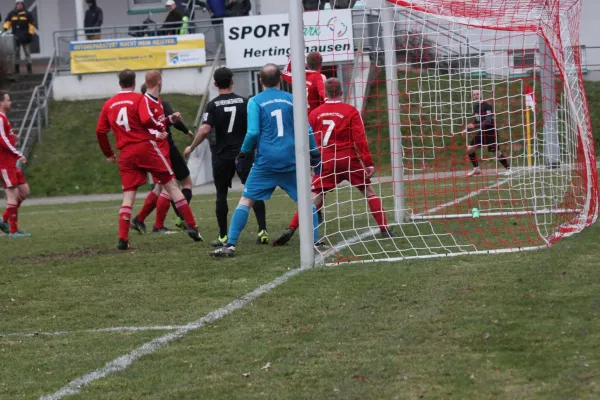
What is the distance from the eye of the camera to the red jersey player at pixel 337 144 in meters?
10.5

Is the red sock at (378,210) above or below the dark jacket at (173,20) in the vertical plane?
below

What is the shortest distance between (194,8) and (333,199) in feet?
58.7

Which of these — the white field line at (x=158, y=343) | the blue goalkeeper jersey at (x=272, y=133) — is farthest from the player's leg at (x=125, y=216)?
the white field line at (x=158, y=343)

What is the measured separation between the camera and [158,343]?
6.21 meters

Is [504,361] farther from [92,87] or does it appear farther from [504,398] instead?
[92,87]

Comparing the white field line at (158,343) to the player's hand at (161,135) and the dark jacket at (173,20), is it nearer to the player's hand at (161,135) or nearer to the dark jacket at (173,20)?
the player's hand at (161,135)

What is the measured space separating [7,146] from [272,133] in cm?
592

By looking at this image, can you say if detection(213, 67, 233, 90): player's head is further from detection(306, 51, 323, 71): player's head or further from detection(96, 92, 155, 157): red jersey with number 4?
detection(306, 51, 323, 71): player's head

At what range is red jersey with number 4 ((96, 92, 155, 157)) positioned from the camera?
438 inches

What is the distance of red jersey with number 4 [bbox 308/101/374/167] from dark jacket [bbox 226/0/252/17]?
18786mm

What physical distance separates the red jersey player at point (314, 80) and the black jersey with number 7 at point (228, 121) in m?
0.83

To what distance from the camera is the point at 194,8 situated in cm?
3241

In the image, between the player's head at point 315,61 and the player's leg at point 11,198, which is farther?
the player's leg at point 11,198

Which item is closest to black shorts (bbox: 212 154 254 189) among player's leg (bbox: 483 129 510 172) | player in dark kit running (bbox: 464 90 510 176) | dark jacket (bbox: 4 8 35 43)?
player in dark kit running (bbox: 464 90 510 176)
